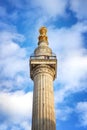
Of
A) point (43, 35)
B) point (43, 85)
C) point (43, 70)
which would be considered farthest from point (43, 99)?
point (43, 35)

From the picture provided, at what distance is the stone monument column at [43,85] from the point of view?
28.6 metres

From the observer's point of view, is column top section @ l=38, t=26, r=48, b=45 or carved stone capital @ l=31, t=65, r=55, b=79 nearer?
carved stone capital @ l=31, t=65, r=55, b=79

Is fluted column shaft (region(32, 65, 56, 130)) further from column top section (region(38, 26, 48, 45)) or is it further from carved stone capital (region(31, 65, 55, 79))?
column top section (region(38, 26, 48, 45))

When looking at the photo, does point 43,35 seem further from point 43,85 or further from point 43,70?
point 43,85

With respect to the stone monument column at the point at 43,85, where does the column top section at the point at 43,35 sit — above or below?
above

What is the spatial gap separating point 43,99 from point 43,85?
1.44 metres

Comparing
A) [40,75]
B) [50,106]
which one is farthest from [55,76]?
[50,106]

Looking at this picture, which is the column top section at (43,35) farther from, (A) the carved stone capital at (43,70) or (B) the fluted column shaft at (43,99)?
(B) the fluted column shaft at (43,99)

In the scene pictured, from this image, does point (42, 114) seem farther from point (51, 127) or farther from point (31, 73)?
point (31, 73)

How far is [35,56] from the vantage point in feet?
110

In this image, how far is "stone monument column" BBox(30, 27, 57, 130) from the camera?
28594mm

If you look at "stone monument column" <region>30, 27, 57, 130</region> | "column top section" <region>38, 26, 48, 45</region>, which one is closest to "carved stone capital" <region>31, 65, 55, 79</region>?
"stone monument column" <region>30, 27, 57, 130</region>

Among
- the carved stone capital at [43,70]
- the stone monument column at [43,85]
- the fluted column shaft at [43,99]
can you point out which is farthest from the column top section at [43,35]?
the fluted column shaft at [43,99]

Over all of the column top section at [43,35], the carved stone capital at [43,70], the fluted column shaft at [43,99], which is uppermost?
the column top section at [43,35]
